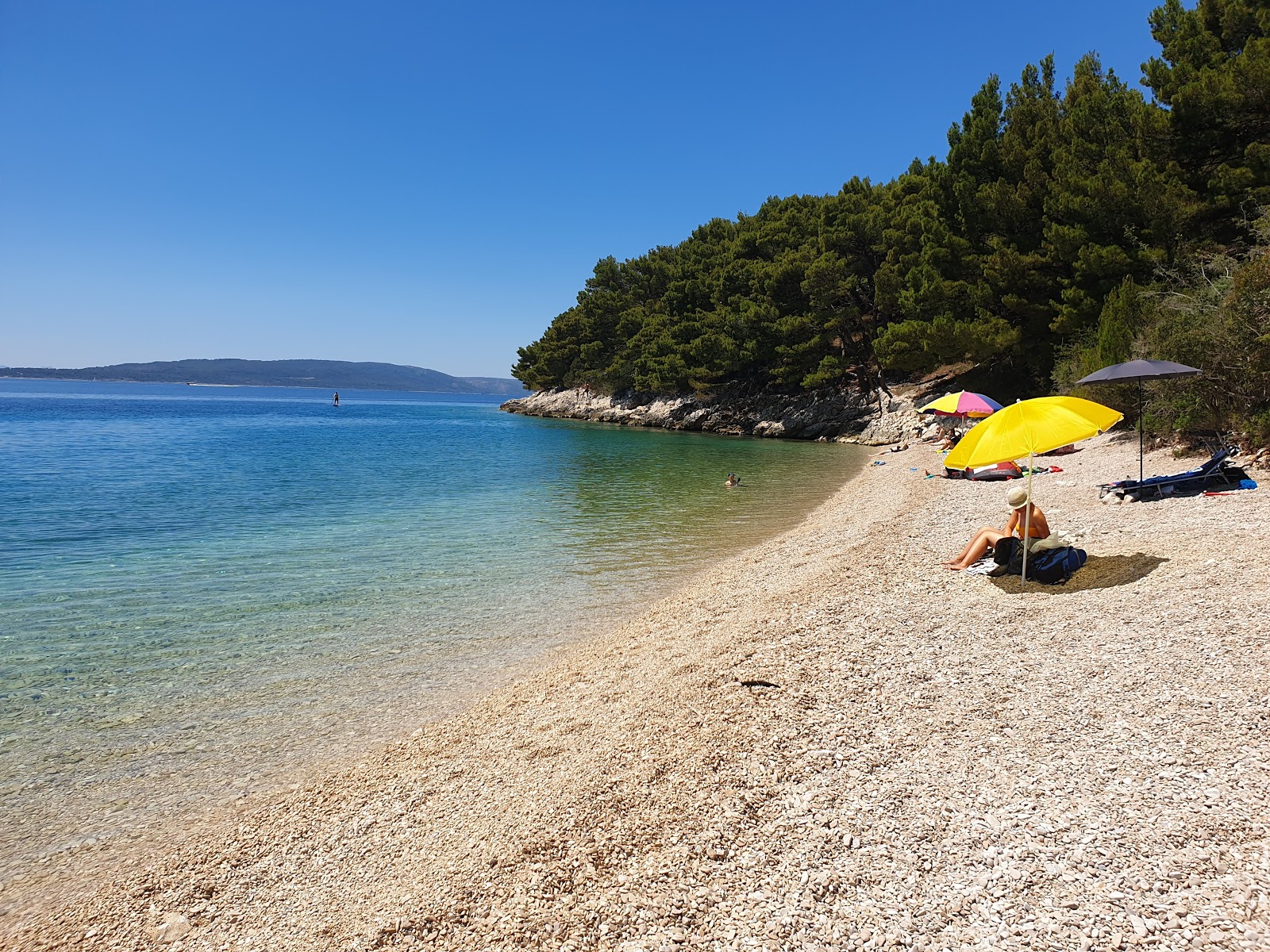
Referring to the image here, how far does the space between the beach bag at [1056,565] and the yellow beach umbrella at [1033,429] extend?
0.63 ft

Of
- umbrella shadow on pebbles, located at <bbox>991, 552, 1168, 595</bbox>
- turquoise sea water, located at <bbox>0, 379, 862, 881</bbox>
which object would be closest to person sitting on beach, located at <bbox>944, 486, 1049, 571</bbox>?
umbrella shadow on pebbles, located at <bbox>991, 552, 1168, 595</bbox>

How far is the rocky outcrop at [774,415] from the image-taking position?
4138 centimetres

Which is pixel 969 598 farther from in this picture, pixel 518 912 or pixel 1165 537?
pixel 518 912

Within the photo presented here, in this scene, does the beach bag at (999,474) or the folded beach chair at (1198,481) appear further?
the beach bag at (999,474)

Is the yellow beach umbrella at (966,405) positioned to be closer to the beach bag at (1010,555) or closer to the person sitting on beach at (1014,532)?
the person sitting on beach at (1014,532)

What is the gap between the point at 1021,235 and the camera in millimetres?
31359

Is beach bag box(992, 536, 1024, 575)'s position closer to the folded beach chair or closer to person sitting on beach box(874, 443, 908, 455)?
the folded beach chair

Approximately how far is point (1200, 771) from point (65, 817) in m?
8.00

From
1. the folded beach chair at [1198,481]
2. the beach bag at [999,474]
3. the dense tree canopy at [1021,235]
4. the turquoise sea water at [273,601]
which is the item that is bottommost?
the turquoise sea water at [273,601]

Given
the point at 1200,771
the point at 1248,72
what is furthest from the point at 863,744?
the point at 1248,72

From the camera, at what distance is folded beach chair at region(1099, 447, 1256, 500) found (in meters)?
11.0

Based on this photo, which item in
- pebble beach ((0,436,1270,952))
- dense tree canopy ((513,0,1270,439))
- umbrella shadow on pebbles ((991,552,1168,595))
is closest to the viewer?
pebble beach ((0,436,1270,952))

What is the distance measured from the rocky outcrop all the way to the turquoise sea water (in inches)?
613

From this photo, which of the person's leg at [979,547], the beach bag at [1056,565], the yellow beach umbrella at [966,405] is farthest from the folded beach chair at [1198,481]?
the yellow beach umbrella at [966,405]
